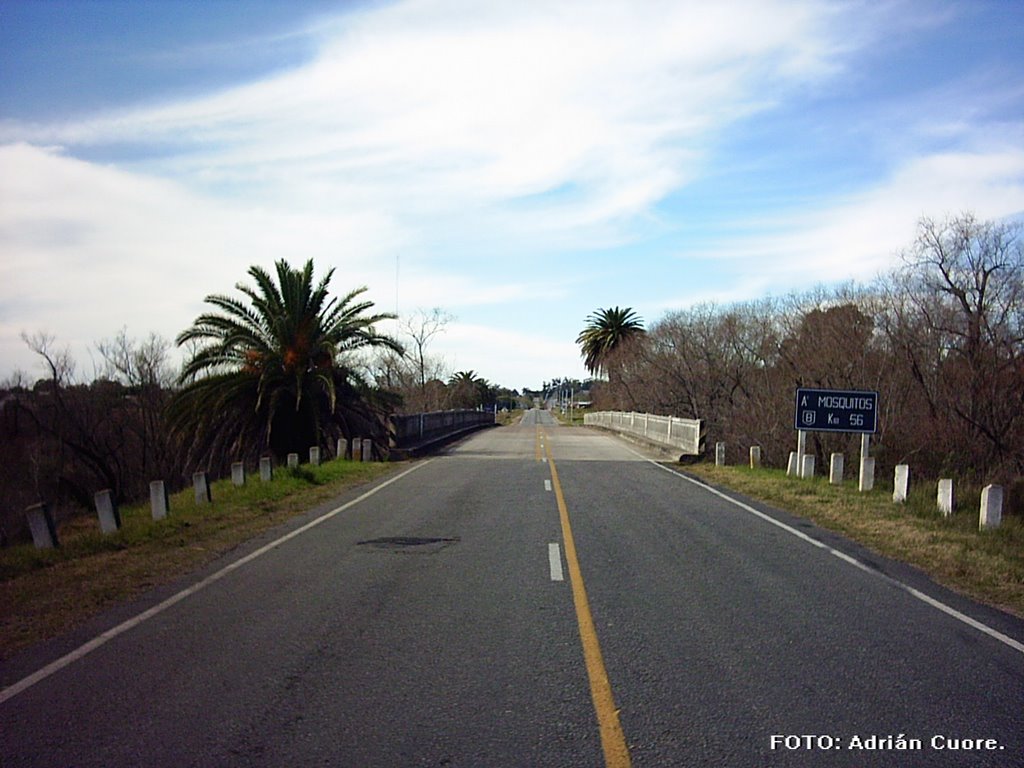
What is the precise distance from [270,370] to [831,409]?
629 inches

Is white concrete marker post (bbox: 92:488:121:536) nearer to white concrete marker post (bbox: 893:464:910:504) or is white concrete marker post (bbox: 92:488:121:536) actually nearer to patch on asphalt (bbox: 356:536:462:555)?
patch on asphalt (bbox: 356:536:462:555)

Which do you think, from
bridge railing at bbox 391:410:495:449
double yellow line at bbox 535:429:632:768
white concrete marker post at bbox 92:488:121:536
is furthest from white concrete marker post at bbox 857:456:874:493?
bridge railing at bbox 391:410:495:449

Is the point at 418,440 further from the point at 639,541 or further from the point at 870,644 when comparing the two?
the point at 870,644

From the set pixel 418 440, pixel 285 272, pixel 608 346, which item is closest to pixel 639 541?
pixel 285 272

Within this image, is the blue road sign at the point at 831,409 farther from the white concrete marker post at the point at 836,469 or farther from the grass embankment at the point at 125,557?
the grass embankment at the point at 125,557

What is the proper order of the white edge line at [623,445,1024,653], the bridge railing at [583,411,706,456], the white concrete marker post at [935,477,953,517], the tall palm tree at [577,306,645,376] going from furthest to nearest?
the tall palm tree at [577,306,645,376], the bridge railing at [583,411,706,456], the white concrete marker post at [935,477,953,517], the white edge line at [623,445,1024,653]

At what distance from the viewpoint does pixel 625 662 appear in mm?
6914

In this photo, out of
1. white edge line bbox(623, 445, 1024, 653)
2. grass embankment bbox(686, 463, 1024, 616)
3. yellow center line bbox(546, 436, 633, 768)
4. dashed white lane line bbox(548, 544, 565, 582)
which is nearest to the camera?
yellow center line bbox(546, 436, 633, 768)

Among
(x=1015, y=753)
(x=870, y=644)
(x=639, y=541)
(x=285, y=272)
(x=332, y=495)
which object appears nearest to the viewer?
(x=1015, y=753)

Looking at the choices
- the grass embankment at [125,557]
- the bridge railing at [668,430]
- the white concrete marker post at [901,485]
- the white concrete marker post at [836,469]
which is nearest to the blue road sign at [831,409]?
the white concrete marker post at [836,469]

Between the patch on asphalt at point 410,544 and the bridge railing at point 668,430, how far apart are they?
18.0 metres

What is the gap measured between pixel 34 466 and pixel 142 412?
5980 millimetres

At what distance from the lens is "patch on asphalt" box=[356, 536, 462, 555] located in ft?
39.0

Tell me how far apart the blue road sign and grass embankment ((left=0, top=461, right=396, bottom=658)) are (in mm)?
11664
